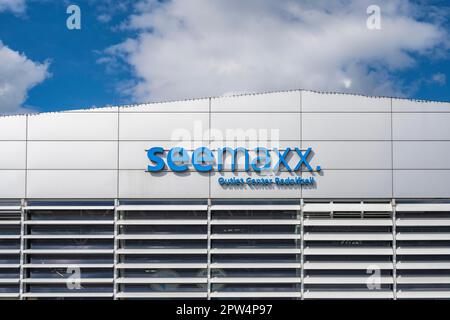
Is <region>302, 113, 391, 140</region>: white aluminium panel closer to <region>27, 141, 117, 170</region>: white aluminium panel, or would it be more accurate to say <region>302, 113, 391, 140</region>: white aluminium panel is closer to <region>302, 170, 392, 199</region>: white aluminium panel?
<region>302, 170, 392, 199</region>: white aluminium panel

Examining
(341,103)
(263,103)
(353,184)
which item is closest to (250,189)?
(263,103)

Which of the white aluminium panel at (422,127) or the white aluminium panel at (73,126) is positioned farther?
the white aluminium panel at (73,126)

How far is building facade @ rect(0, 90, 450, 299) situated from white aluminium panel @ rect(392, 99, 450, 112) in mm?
30

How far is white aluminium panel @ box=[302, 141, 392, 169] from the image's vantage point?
13.1 metres

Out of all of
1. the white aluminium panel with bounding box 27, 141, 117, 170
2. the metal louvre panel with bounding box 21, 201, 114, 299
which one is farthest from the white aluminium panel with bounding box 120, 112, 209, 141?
the metal louvre panel with bounding box 21, 201, 114, 299

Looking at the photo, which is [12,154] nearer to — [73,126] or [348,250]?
[73,126]

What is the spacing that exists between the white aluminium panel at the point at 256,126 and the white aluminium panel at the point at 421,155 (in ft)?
9.56

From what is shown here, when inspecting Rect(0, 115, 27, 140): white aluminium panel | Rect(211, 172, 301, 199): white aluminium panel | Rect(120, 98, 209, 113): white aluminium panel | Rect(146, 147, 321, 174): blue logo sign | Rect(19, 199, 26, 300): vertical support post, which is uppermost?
Rect(120, 98, 209, 113): white aluminium panel

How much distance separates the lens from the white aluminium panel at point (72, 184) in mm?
13273

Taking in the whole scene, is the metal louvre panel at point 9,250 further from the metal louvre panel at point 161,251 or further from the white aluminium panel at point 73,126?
the metal louvre panel at point 161,251

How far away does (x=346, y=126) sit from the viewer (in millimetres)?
13234

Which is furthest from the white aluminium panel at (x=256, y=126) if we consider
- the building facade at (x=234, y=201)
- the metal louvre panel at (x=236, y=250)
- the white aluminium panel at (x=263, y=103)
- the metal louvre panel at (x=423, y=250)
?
the metal louvre panel at (x=423, y=250)

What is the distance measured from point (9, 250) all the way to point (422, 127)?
1223 centimetres
